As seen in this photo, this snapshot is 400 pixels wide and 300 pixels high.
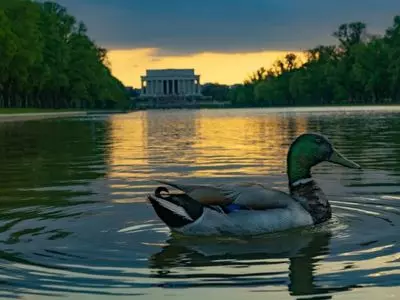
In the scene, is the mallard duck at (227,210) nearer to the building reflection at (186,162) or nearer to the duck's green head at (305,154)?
the duck's green head at (305,154)

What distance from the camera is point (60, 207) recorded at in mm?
11273

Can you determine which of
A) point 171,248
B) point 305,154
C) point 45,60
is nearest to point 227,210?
point 171,248

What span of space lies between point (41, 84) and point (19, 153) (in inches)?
2804

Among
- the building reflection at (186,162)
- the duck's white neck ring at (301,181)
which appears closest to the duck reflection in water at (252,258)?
the duck's white neck ring at (301,181)

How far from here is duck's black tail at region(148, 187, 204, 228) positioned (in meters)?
8.03

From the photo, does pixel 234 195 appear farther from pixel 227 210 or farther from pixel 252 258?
pixel 252 258

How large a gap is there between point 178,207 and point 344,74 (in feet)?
416

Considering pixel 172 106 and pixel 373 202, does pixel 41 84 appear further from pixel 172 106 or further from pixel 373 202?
pixel 172 106

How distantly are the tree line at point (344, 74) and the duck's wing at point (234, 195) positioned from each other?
10836 cm

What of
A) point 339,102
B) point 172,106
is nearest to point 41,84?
point 339,102

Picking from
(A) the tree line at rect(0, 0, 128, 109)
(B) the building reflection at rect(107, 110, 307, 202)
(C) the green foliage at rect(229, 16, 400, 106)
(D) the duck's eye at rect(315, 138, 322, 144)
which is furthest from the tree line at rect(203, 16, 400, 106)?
(D) the duck's eye at rect(315, 138, 322, 144)

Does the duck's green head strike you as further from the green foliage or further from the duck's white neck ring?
the green foliage

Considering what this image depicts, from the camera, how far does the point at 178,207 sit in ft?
26.4

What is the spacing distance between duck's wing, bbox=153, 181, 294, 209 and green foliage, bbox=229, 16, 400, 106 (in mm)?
108404
